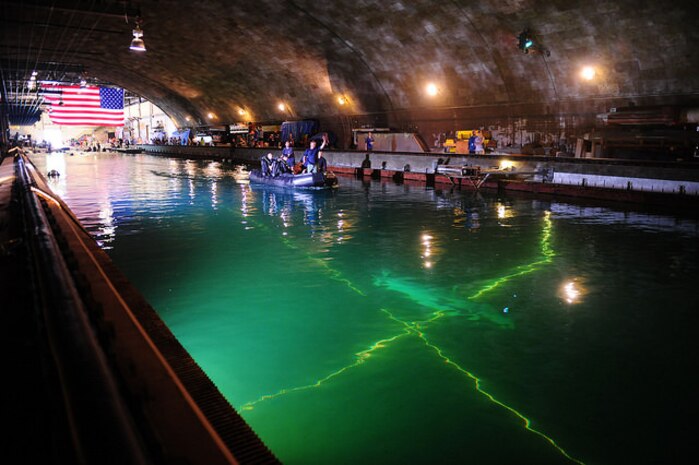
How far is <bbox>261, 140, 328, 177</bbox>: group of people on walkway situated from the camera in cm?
1891

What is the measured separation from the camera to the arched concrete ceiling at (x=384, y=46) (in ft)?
54.5

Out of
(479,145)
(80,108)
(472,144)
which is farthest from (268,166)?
(80,108)

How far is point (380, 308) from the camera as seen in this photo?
6.55 meters

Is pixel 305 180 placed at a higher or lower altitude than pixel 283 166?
lower

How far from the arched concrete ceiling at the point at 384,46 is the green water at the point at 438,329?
765 centimetres

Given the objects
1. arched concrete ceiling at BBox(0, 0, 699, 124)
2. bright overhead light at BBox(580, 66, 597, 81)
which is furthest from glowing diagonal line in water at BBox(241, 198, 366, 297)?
bright overhead light at BBox(580, 66, 597, 81)

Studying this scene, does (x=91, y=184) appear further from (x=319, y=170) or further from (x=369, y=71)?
(x=369, y=71)

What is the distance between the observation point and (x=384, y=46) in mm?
24141

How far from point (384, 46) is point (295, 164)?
813 centimetres

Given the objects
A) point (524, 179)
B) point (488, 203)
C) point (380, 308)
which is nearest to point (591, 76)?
point (524, 179)

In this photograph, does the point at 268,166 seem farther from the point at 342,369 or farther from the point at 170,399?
the point at 170,399

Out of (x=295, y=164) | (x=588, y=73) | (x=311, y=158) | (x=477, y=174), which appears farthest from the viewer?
(x=295, y=164)

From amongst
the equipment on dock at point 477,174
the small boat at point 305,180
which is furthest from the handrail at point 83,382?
the equipment on dock at point 477,174

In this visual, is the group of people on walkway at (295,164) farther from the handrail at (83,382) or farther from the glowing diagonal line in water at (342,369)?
the handrail at (83,382)
